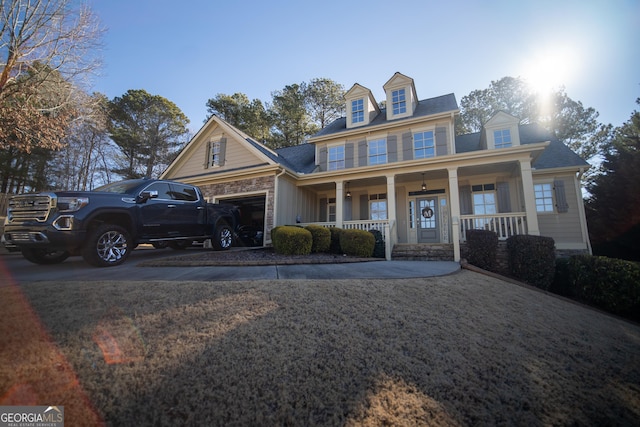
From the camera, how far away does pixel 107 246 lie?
4871mm

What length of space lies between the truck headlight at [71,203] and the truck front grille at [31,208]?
0.16m

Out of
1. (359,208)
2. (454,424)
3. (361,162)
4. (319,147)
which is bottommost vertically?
(454,424)

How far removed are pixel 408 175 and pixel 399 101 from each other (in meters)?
3.84

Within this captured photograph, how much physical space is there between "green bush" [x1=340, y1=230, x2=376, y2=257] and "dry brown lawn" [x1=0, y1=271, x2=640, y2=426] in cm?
445

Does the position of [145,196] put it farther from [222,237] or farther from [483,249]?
[483,249]

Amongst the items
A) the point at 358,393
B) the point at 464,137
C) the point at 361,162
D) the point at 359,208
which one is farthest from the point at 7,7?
the point at 464,137

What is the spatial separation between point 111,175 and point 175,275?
76.4 ft

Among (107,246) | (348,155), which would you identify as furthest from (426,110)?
(107,246)

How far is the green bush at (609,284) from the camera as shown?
4422mm

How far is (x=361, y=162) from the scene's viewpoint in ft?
37.4

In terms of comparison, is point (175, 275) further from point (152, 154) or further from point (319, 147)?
point (152, 154)

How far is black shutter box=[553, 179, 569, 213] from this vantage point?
29.8 ft

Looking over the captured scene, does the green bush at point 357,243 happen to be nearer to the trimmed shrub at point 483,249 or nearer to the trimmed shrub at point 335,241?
the trimmed shrub at point 335,241

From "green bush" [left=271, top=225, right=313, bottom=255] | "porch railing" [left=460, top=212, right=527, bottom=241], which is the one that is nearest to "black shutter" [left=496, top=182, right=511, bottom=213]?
"porch railing" [left=460, top=212, right=527, bottom=241]
